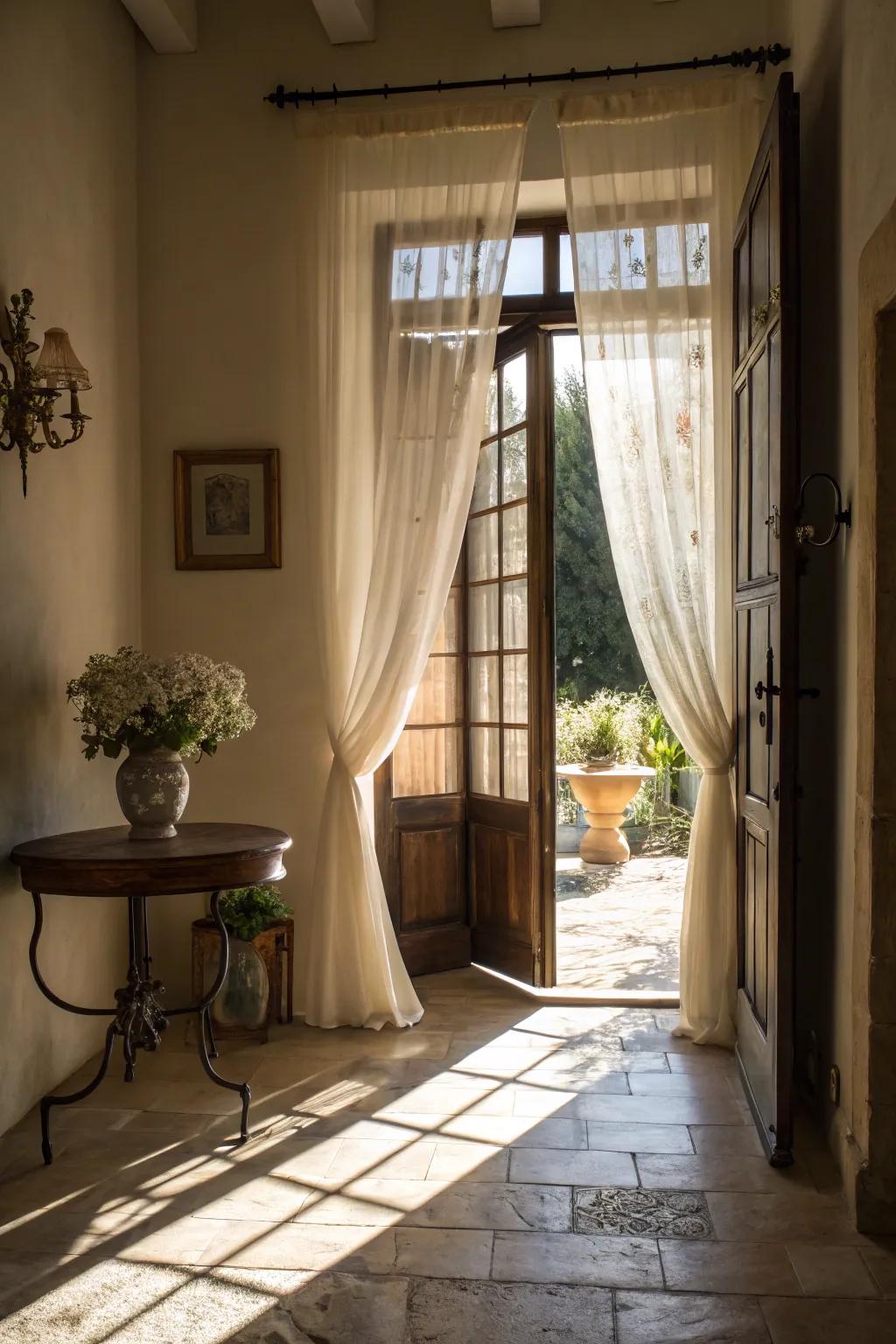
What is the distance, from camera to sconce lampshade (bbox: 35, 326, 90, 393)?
128 inches

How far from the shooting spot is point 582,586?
11367 mm

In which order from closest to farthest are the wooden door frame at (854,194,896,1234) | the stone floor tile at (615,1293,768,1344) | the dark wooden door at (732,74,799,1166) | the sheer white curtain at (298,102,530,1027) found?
the stone floor tile at (615,1293,768,1344), the wooden door frame at (854,194,896,1234), the dark wooden door at (732,74,799,1166), the sheer white curtain at (298,102,530,1027)

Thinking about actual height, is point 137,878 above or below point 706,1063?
above

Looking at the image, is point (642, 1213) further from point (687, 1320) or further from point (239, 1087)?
point (239, 1087)

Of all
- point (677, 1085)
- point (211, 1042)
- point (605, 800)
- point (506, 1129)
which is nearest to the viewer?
point (506, 1129)

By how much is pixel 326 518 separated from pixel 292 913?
1.52m

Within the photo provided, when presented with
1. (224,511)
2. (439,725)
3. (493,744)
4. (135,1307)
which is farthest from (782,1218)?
(224,511)

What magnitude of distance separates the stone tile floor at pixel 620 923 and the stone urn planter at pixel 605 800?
0.36 feet

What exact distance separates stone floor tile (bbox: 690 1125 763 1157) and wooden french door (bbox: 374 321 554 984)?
1321 millimetres

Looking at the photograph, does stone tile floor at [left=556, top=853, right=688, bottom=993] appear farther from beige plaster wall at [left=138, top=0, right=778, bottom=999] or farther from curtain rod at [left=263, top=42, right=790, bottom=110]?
curtain rod at [left=263, top=42, right=790, bottom=110]

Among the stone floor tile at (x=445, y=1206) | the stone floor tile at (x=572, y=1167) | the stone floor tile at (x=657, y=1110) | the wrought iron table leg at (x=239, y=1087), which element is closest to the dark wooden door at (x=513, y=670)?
the stone floor tile at (x=657, y=1110)

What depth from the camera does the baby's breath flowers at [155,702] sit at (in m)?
3.26

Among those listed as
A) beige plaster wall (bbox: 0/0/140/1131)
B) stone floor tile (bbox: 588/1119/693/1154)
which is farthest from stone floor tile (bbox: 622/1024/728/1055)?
beige plaster wall (bbox: 0/0/140/1131)

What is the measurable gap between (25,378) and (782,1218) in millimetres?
3017
